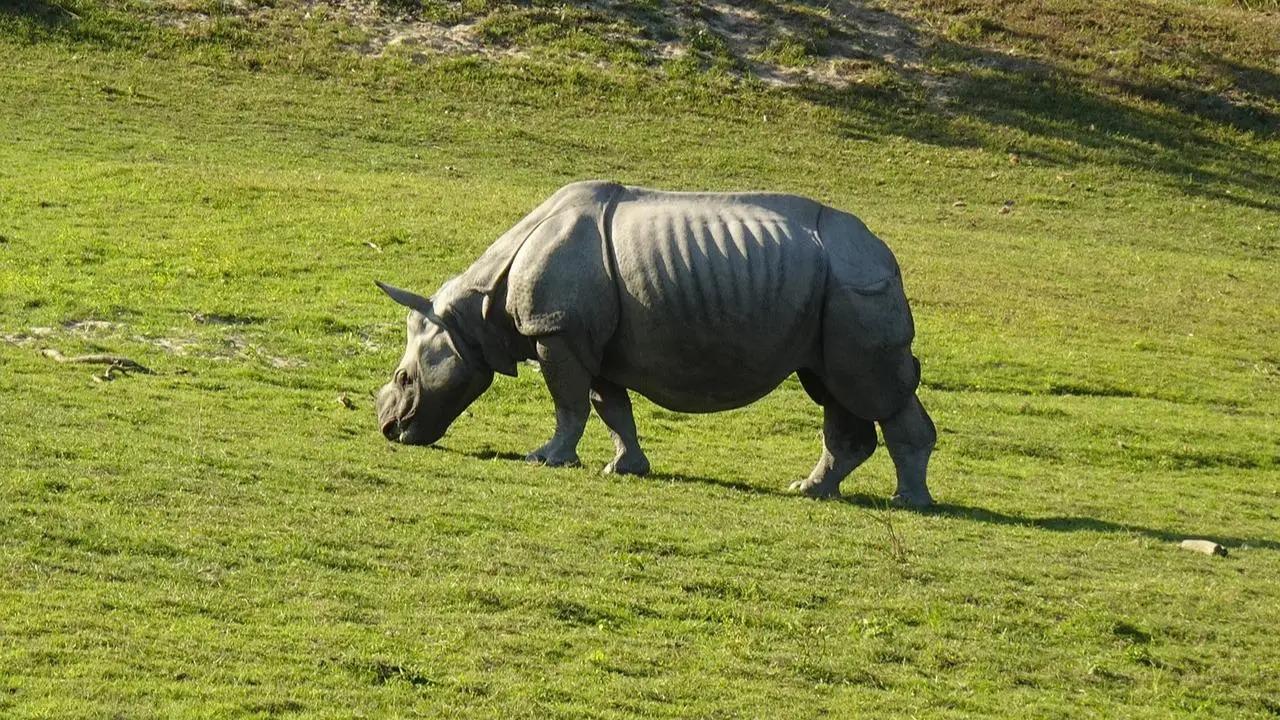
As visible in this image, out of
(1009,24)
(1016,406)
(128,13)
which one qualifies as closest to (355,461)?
(1016,406)

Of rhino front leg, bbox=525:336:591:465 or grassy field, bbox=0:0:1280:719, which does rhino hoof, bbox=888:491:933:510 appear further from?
rhino front leg, bbox=525:336:591:465

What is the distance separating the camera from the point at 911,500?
1572 cm

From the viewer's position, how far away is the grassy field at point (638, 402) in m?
10.8

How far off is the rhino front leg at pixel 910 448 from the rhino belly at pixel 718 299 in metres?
0.92

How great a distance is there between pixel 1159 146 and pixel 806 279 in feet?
89.0

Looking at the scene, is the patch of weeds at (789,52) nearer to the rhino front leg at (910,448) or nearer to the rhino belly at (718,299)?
the rhino front leg at (910,448)

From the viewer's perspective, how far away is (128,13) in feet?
132

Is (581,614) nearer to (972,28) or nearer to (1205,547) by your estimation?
(1205,547)

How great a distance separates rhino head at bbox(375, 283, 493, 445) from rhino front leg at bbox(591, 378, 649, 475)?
0.91m

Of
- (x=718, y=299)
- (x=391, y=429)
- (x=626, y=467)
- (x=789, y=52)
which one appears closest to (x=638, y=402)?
(x=391, y=429)

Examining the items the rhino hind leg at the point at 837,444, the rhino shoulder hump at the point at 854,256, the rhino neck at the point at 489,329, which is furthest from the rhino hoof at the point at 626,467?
the rhino shoulder hump at the point at 854,256

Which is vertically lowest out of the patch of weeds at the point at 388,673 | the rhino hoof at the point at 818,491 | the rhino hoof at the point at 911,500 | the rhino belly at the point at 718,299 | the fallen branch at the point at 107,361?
the fallen branch at the point at 107,361

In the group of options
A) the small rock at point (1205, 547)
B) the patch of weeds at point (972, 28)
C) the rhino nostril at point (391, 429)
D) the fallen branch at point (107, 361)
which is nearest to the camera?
the small rock at point (1205, 547)

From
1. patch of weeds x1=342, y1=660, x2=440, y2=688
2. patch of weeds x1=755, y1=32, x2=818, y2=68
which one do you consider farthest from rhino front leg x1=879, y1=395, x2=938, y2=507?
patch of weeds x1=755, y1=32, x2=818, y2=68
